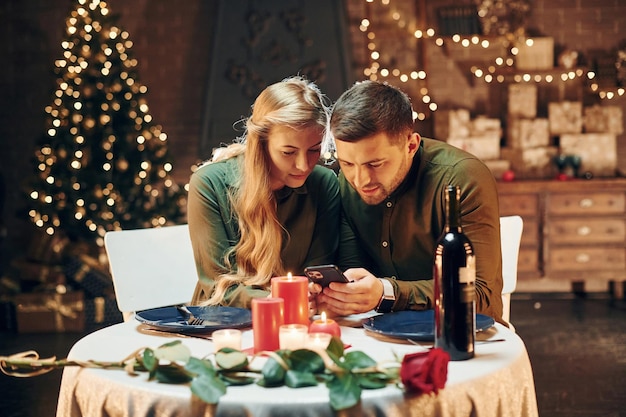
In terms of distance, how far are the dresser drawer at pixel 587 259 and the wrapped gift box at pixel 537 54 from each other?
4.58ft

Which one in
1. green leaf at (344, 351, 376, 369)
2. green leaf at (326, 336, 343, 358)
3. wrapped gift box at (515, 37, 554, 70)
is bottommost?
green leaf at (344, 351, 376, 369)

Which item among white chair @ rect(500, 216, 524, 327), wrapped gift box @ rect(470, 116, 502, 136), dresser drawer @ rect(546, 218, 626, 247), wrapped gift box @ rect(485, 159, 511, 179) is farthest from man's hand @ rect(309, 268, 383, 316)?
wrapped gift box @ rect(470, 116, 502, 136)

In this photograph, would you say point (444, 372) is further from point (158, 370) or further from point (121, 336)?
point (121, 336)

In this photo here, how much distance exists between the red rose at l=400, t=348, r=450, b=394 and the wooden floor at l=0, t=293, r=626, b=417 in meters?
2.35

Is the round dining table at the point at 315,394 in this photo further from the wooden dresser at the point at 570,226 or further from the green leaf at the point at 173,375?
the wooden dresser at the point at 570,226

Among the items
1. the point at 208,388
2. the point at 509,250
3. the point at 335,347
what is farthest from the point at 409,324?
the point at 509,250

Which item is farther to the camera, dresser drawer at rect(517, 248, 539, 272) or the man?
dresser drawer at rect(517, 248, 539, 272)

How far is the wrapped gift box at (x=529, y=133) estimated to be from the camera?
247 inches

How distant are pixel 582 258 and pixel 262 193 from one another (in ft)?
13.6

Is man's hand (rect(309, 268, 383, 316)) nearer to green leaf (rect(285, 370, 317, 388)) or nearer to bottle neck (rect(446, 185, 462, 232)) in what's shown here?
bottle neck (rect(446, 185, 462, 232))

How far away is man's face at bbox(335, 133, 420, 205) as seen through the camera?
7.22ft

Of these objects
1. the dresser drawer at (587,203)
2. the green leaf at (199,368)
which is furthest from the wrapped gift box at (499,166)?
the green leaf at (199,368)

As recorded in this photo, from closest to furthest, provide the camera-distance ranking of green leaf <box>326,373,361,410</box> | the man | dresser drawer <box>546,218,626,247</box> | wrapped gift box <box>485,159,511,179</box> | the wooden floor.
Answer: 1. green leaf <box>326,373,361,410</box>
2. the man
3. the wooden floor
4. dresser drawer <box>546,218,626,247</box>
5. wrapped gift box <box>485,159,511,179</box>

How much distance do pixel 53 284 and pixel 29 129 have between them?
187 centimetres
